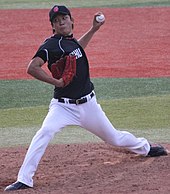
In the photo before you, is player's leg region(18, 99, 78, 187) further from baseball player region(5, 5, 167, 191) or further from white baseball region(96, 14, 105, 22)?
white baseball region(96, 14, 105, 22)

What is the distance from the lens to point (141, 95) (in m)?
11.7

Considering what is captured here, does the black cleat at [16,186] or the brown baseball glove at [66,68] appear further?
the brown baseball glove at [66,68]

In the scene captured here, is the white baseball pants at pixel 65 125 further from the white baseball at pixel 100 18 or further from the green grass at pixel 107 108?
the green grass at pixel 107 108

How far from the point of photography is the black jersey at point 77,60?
260 inches

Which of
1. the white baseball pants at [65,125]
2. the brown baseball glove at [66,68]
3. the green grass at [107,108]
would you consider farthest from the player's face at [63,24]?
the green grass at [107,108]

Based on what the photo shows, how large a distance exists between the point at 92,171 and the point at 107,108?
11.9 feet

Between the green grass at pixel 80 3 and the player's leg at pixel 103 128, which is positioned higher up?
the green grass at pixel 80 3

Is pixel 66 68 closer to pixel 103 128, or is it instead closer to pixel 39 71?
pixel 39 71

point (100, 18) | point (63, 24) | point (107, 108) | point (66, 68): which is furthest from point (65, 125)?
point (107, 108)

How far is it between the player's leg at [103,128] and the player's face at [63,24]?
732mm

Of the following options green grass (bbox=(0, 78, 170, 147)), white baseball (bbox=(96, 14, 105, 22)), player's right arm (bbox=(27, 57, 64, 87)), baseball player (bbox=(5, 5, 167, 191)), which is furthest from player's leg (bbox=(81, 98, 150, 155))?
green grass (bbox=(0, 78, 170, 147))

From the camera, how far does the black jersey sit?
6.60m

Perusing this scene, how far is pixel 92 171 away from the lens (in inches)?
276

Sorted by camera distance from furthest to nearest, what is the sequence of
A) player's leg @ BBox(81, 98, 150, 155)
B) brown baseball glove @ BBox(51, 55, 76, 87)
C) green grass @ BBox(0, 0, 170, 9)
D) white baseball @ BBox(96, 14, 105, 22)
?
green grass @ BBox(0, 0, 170, 9) < white baseball @ BBox(96, 14, 105, 22) < player's leg @ BBox(81, 98, 150, 155) < brown baseball glove @ BBox(51, 55, 76, 87)
